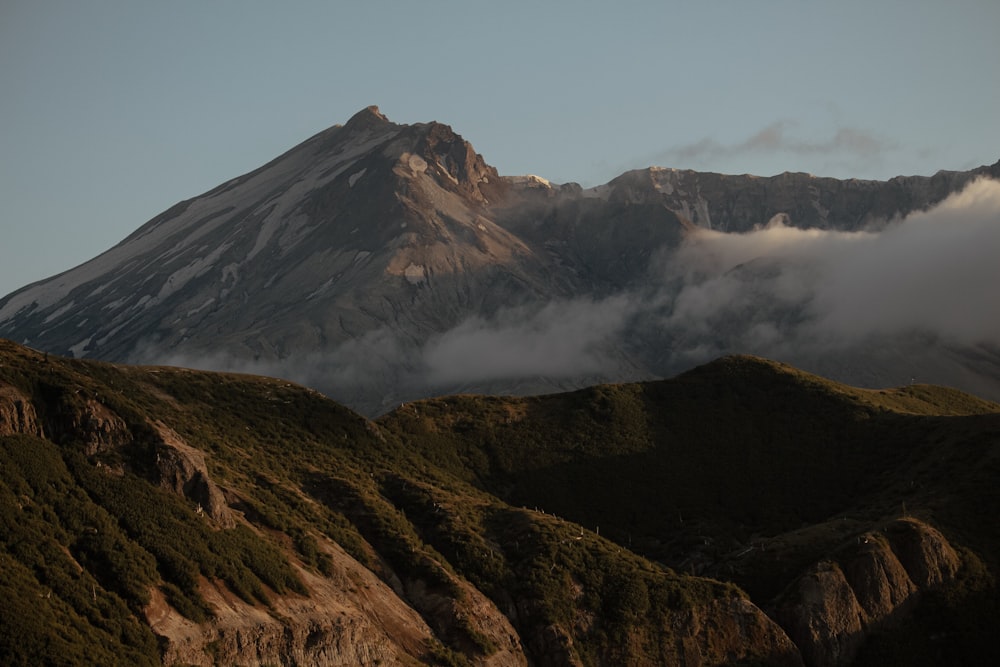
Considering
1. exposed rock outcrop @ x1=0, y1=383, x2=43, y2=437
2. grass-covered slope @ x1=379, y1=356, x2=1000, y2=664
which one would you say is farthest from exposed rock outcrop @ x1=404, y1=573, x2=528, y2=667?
exposed rock outcrop @ x1=0, y1=383, x2=43, y2=437

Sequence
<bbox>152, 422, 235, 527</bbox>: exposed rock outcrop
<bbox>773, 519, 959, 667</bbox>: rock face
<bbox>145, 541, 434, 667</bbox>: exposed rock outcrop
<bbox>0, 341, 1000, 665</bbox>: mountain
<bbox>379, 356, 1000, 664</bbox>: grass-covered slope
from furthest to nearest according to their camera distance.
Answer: <bbox>379, 356, 1000, 664</bbox>: grass-covered slope, <bbox>773, 519, 959, 667</bbox>: rock face, <bbox>152, 422, 235, 527</bbox>: exposed rock outcrop, <bbox>0, 341, 1000, 665</bbox>: mountain, <bbox>145, 541, 434, 667</bbox>: exposed rock outcrop

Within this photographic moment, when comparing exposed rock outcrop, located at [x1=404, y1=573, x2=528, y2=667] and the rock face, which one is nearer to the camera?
exposed rock outcrop, located at [x1=404, y1=573, x2=528, y2=667]

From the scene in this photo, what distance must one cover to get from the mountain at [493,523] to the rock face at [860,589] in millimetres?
190

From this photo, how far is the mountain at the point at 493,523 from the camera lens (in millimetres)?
85812

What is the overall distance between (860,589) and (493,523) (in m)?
31.8

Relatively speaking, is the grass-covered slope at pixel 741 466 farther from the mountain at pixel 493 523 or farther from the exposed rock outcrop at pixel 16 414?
the exposed rock outcrop at pixel 16 414

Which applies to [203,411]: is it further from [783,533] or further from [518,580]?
[783,533]

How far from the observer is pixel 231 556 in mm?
93188

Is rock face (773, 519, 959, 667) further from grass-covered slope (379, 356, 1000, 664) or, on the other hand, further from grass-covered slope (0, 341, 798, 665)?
grass-covered slope (0, 341, 798, 665)

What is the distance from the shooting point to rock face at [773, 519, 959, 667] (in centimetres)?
11575

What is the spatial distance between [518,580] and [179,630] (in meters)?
38.4

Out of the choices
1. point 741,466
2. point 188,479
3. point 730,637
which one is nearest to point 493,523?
point 730,637

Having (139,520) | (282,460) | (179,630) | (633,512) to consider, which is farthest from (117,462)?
(633,512)

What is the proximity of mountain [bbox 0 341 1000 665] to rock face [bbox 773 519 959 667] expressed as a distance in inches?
7.5
